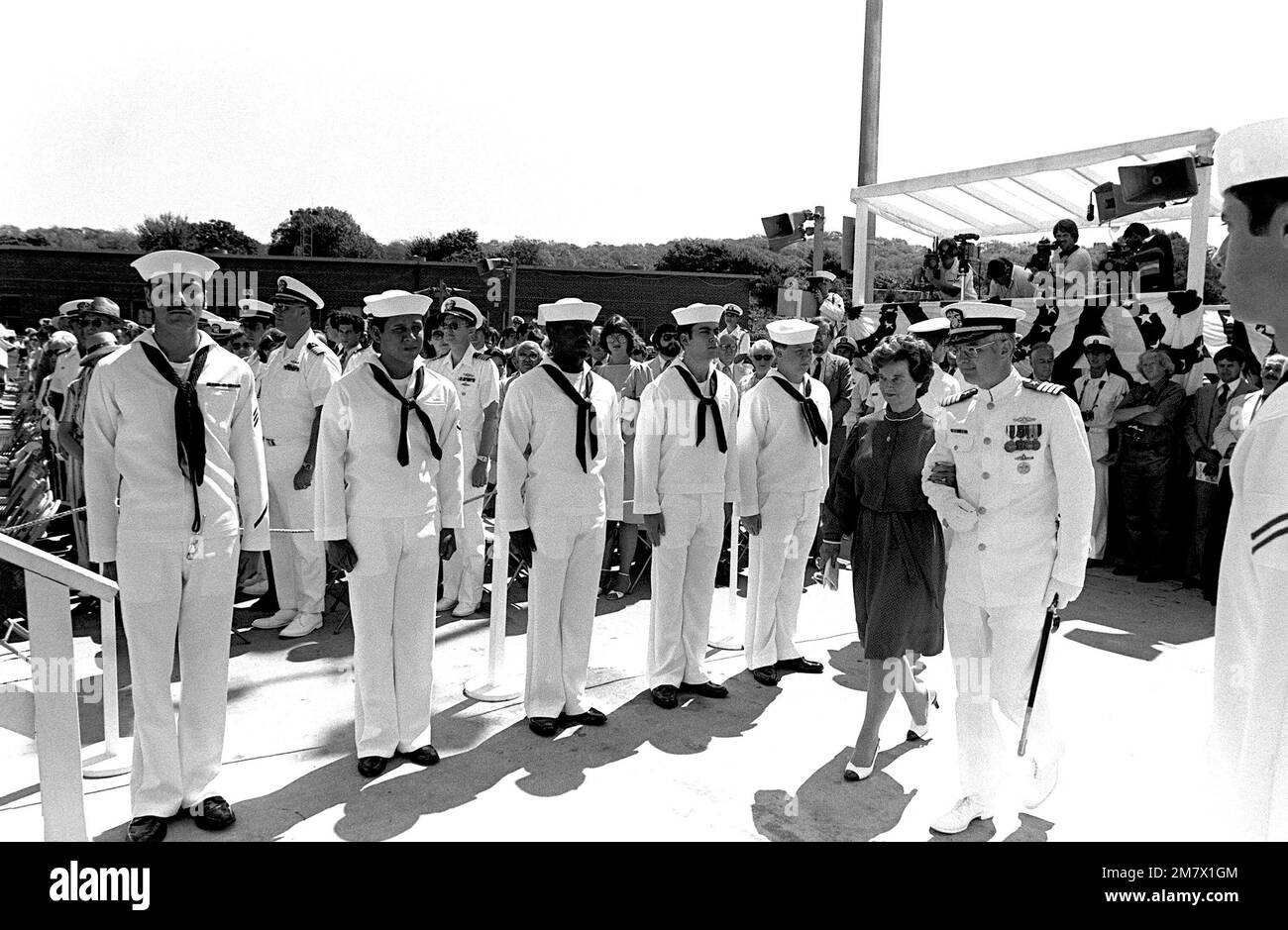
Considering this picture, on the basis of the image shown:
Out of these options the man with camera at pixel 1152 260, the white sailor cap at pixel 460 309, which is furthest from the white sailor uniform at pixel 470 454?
the man with camera at pixel 1152 260

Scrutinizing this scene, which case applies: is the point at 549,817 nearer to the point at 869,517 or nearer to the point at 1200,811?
the point at 869,517

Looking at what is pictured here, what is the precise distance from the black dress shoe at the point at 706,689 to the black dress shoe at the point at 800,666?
0.55m

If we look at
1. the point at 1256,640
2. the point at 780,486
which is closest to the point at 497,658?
the point at 780,486

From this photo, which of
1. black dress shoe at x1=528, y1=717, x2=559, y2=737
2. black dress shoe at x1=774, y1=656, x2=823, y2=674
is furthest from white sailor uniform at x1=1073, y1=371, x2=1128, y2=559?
black dress shoe at x1=528, y1=717, x2=559, y2=737

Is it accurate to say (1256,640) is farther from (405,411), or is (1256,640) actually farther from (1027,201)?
(1027,201)

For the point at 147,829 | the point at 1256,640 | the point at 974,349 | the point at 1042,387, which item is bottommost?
the point at 147,829

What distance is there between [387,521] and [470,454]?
135 inches

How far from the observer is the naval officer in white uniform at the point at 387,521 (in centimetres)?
456

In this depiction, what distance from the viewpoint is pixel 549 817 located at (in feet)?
13.4

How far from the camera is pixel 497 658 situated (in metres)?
5.76

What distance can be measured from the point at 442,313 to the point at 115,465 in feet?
14.3

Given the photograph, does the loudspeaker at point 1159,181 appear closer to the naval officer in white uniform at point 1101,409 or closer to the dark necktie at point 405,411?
the naval officer in white uniform at point 1101,409

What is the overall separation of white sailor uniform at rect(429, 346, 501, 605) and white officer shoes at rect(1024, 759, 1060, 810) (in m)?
4.49
